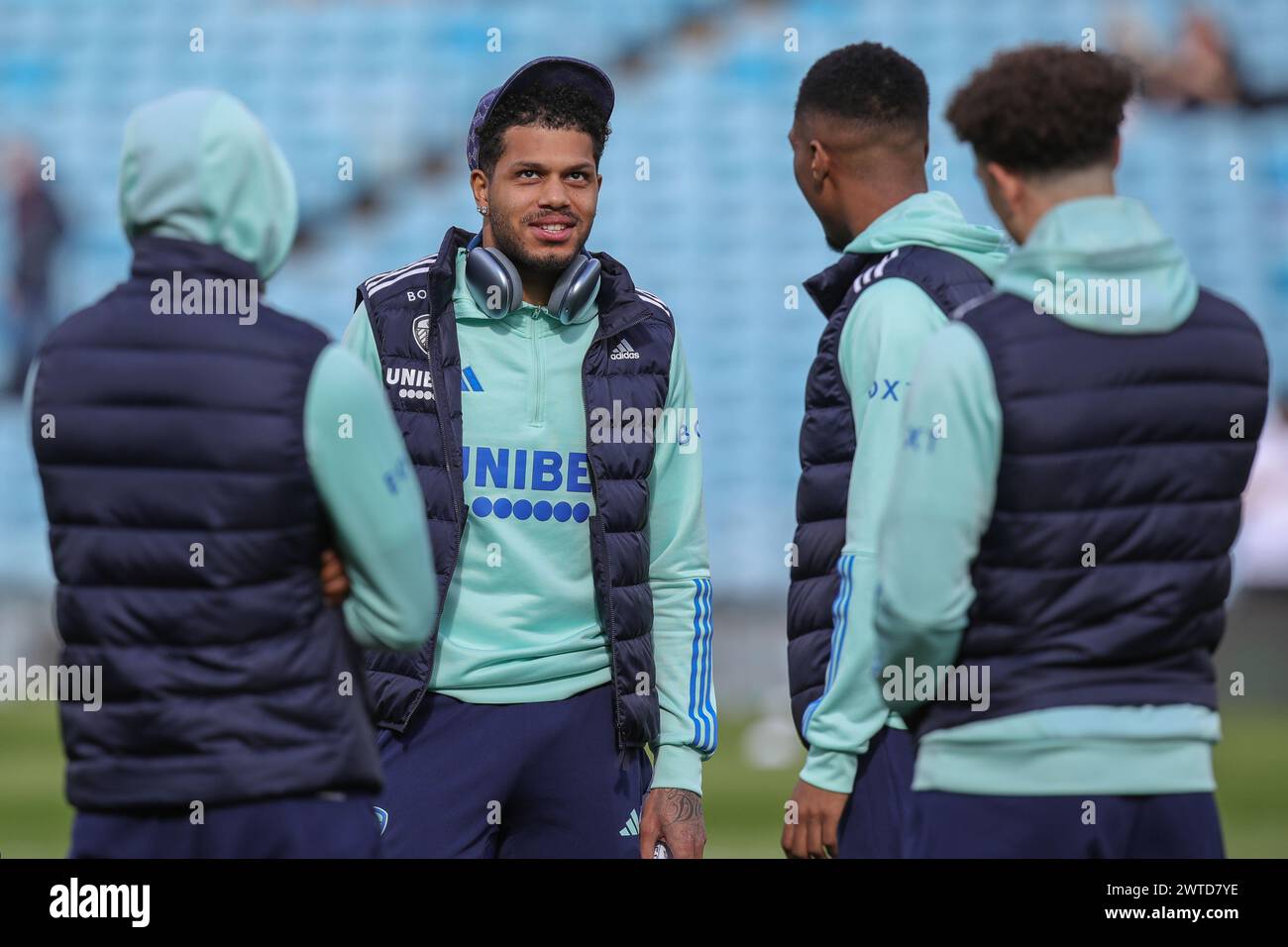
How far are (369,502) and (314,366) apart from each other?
195 millimetres

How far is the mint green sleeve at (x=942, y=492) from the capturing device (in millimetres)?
2320

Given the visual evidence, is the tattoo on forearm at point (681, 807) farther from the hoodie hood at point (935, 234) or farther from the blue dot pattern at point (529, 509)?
the hoodie hood at point (935, 234)

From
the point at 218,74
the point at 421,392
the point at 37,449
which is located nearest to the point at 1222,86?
the point at 218,74

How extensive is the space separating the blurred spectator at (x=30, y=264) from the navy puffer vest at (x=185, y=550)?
9.78 m

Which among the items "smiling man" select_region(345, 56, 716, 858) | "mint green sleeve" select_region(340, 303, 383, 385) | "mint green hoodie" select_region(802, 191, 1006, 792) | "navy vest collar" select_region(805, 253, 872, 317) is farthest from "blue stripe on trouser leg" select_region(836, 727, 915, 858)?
"mint green sleeve" select_region(340, 303, 383, 385)

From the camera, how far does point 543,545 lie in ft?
10.7

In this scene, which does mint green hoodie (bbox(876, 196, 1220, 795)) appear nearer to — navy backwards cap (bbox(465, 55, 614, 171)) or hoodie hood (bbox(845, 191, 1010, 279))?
hoodie hood (bbox(845, 191, 1010, 279))

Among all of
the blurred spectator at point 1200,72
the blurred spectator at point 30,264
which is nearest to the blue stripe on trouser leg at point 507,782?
the blurred spectator at point 30,264

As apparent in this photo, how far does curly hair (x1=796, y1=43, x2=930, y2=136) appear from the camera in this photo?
11.0ft

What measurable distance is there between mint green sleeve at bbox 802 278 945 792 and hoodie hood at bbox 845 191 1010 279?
0.63 feet

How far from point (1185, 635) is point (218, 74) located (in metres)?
11.4

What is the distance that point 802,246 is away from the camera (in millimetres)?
12031

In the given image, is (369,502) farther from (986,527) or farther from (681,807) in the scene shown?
(681,807)
